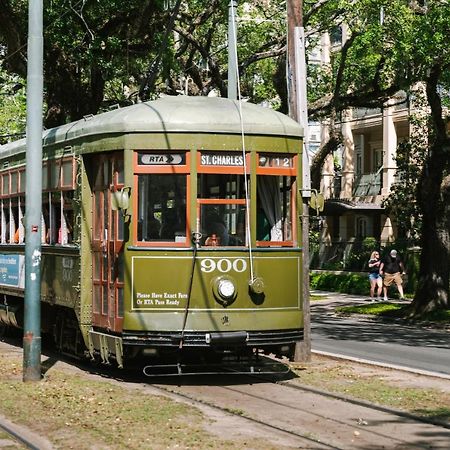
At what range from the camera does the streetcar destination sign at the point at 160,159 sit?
1348 cm

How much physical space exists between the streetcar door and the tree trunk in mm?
13935

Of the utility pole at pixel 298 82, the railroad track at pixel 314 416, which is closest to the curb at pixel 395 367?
the utility pole at pixel 298 82

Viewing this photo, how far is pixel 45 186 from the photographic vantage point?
54.3 ft

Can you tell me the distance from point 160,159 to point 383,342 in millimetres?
9778

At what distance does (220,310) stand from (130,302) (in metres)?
1.12

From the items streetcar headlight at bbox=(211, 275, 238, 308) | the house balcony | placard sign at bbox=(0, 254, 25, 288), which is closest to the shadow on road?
placard sign at bbox=(0, 254, 25, 288)

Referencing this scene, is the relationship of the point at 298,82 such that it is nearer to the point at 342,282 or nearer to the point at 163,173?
the point at 163,173

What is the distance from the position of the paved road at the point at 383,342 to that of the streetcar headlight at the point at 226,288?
436 cm

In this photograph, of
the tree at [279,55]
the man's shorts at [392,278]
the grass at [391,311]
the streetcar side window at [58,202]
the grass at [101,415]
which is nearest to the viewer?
the grass at [101,415]

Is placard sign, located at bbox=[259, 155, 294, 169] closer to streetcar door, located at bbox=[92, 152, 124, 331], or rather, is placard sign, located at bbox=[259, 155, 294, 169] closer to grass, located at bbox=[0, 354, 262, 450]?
streetcar door, located at bbox=[92, 152, 124, 331]

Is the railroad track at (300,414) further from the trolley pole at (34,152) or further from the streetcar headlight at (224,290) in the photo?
the trolley pole at (34,152)

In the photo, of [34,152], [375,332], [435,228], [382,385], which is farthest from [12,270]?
[435,228]

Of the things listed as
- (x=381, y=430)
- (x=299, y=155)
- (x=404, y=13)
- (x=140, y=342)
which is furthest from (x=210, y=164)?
(x=404, y=13)

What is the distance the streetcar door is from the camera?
44.9ft
